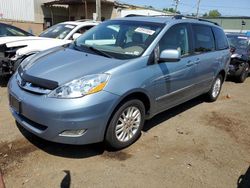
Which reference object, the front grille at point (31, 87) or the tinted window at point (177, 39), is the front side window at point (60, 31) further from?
the front grille at point (31, 87)

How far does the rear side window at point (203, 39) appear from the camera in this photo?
522cm

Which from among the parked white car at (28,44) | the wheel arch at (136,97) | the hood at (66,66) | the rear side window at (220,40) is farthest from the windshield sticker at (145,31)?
the parked white car at (28,44)

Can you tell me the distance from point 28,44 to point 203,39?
13.7ft

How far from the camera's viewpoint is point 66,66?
372 centimetres

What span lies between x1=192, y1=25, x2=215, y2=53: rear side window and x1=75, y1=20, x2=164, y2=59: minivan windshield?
106 cm

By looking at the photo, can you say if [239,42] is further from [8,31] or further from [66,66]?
[66,66]

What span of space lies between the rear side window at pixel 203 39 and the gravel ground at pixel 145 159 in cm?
145

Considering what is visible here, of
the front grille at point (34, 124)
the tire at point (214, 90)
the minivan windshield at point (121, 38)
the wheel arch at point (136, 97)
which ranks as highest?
the minivan windshield at point (121, 38)

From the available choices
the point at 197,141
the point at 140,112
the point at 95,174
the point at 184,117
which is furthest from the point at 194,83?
the point at 95,174

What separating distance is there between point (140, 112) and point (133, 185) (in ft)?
3.83

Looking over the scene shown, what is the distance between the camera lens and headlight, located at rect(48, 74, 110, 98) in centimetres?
328

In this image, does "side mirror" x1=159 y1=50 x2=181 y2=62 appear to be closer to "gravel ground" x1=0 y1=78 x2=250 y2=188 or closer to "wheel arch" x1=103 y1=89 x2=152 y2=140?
"wheel arch" x1=103 y1=89 x2=152 y2=140

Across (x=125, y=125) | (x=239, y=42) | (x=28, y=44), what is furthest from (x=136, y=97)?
(x=239, y=42)

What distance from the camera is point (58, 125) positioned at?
10.7 feet
